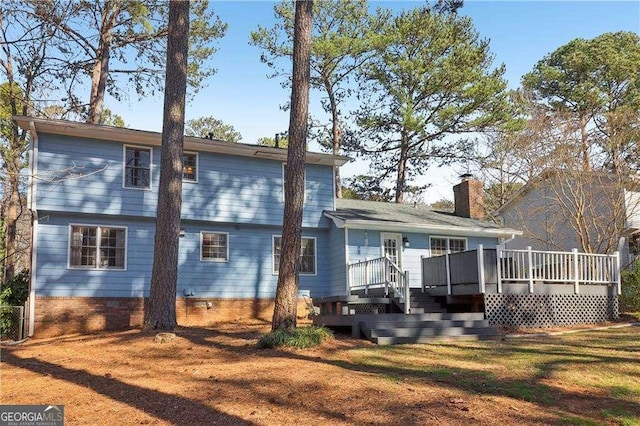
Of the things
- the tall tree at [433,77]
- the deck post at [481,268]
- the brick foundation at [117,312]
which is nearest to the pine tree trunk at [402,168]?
the tall tree at [433,77]

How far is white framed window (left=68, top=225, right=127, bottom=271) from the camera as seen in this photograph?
1466 cm

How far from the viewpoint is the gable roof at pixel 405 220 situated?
1722 centimetres

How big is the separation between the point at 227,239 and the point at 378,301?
5.25 metres

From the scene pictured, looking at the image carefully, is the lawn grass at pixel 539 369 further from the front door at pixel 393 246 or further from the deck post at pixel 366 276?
the front door at pixel 393 246

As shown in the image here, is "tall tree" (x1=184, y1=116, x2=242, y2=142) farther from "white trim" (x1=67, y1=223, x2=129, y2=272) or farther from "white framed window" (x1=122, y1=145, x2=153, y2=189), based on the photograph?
"white trim" (x1=67, y1=223, x2=129, y2=272)

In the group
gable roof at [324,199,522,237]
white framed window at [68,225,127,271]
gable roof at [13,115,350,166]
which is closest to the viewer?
gable roof at [13,115,350,166]

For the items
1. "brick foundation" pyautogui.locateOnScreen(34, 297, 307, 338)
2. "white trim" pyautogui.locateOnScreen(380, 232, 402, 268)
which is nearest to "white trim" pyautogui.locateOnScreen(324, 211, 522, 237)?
"white trim" pyautogui.locateOnScreen(380, 232, 402, 268)

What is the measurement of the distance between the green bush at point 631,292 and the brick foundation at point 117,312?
391 inches

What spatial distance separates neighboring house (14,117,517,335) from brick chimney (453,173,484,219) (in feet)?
7.59

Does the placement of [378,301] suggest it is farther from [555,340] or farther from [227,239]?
[227,239]

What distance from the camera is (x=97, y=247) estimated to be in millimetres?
14922

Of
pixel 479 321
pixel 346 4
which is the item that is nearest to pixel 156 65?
pixel 346 4

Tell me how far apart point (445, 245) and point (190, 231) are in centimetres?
857

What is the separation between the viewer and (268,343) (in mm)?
9086
